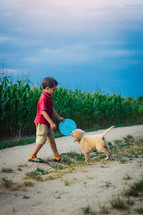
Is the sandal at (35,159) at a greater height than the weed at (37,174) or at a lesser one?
greater

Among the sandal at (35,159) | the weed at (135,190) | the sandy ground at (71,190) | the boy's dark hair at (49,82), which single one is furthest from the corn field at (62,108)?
the weed at (135,190)

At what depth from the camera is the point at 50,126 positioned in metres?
5.84

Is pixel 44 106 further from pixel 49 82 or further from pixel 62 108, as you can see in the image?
pixel 62 108

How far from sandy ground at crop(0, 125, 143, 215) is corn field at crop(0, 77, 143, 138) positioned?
4.64 meters

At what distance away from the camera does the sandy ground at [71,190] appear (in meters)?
3.10

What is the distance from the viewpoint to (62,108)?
1255 centimetres

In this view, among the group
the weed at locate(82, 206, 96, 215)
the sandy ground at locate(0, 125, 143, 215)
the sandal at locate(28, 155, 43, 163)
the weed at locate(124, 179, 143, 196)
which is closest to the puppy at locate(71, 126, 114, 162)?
the sandy ground at locate(0, 125, 143, 215)

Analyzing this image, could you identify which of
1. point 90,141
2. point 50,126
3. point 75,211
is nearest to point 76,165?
point 90,141

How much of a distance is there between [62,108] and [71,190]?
894 cm

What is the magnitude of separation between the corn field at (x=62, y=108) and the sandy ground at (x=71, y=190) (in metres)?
4.64

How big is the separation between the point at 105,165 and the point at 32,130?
6737mm

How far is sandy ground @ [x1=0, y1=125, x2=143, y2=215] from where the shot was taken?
122 inches

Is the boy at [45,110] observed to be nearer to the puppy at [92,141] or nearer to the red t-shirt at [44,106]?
the red t-shirt at [44,106]

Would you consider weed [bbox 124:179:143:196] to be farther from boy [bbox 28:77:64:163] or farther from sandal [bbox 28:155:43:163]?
sandal [bbox 28:155:43:163]
